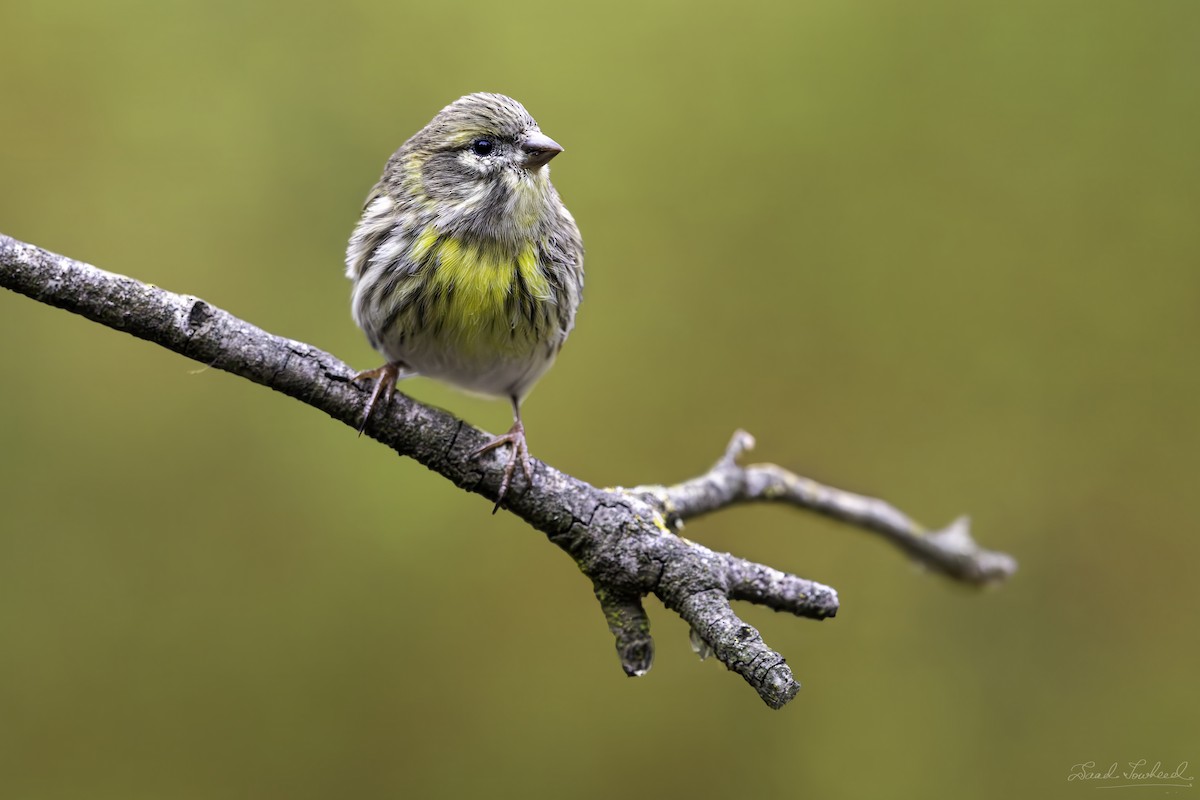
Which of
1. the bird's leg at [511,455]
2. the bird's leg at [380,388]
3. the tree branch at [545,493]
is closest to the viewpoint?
the tree branch at [545,493]

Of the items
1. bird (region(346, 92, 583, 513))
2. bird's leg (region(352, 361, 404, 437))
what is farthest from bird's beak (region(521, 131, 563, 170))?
bird's leg (region(352, 361, 404, 437))

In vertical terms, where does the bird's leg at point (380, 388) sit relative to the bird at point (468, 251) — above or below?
below

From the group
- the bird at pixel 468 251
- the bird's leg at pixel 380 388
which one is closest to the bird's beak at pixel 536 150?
the bird at pixel 468 251

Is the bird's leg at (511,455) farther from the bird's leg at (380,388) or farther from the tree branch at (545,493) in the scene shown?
the bird's leg at (380,388)

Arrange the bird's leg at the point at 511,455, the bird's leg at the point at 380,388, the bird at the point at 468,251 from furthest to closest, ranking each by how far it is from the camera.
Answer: the bird at the point at 468,251 < the bird's leg at the point at 511,455 < the bird's leg at the point at 380,388

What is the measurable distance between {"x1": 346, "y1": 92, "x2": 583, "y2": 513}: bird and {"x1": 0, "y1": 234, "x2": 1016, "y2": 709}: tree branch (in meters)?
0.44

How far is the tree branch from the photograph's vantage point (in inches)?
69.9

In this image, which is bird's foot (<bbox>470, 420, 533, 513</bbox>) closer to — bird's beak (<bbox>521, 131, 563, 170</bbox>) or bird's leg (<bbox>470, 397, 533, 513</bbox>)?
bird's leg (<bbox>470, 397, 533, 513</bbox>)

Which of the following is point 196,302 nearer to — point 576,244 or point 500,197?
point 500,197

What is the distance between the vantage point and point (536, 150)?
2.58 meters

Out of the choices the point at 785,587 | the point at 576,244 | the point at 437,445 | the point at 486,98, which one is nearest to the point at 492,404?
the point at 576,244

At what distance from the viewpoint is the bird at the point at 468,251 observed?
2529 mm

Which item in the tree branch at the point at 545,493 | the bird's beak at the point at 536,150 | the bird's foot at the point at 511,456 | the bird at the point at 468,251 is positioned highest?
the bird's beak at the point at 536,150

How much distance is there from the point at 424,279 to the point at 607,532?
0.82m
